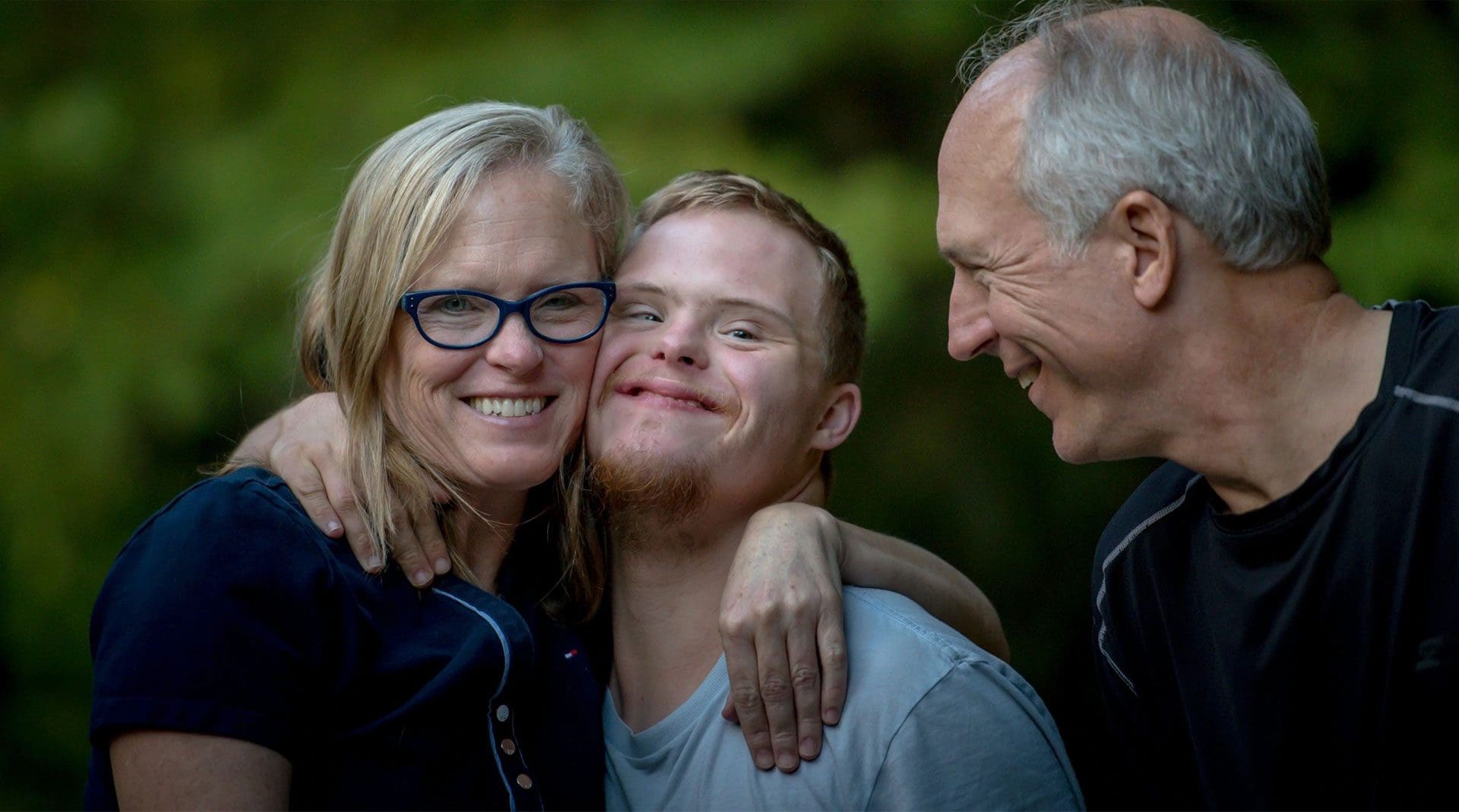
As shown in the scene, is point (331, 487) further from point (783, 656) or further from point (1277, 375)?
point (1277, 375)

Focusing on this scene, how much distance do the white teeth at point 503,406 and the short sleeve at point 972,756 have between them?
73cm

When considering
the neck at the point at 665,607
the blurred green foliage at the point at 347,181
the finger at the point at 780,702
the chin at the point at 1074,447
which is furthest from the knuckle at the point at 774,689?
the blurred green foliage at the point at 347,181

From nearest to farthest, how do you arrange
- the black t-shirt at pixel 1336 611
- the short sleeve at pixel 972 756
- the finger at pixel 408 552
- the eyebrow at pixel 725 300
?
the black t-shirt at pixel 1336 611, the short sleeve at pixel 972 756, the finger at pixel 408 552, the eyebrow at pixel 725 300

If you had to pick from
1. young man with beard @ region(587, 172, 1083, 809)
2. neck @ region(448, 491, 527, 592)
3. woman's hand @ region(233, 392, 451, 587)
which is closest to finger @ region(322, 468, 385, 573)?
woman's hand @ region(233, 392, 451, 587)

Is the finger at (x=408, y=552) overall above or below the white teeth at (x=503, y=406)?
below

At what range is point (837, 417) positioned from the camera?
7.38 feet

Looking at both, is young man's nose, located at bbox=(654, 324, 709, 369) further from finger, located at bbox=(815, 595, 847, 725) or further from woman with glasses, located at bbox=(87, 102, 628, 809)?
finger, located at bbox=(815, 595, 847, 725)

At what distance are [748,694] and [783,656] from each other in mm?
76

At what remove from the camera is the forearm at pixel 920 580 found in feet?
6.54

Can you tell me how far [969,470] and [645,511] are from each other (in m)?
1.48

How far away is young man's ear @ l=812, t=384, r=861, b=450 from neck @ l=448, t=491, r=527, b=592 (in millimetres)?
536

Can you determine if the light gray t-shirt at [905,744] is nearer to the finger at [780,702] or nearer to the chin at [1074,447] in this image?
the finger at [780,702]

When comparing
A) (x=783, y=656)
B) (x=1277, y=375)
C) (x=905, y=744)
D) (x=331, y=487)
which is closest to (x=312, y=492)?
(x=331, y=487)

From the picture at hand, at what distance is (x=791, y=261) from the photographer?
219cm
